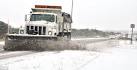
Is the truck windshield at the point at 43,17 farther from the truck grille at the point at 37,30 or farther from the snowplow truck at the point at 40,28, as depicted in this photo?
the truck grille at the point at 37,30

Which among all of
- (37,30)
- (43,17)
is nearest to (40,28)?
(37,30)

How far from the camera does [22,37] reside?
27.0 m

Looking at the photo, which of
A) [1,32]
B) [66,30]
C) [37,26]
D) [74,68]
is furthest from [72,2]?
[74,68]

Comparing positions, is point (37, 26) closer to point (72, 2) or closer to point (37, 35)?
point (37, 35)

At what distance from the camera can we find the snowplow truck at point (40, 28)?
2698cm

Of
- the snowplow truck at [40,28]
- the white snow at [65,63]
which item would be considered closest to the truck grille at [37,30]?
the snowplow truck at [40,28]

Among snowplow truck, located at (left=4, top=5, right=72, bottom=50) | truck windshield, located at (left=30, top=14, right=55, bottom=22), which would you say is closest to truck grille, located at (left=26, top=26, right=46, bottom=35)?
snowplow truck, located at (left=4, top=5, right=72, bottom=50)

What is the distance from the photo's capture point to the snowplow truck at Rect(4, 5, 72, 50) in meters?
27.0

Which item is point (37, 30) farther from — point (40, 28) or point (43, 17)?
point (43, 17)

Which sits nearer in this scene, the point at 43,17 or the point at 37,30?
the point at 37,30

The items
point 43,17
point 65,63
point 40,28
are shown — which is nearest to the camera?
point 65,63

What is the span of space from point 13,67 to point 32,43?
42.2 feet

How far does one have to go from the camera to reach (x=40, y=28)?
29.0 meters

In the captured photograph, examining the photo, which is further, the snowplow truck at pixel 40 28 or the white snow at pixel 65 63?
the snowplow truck at pixel 40 28
